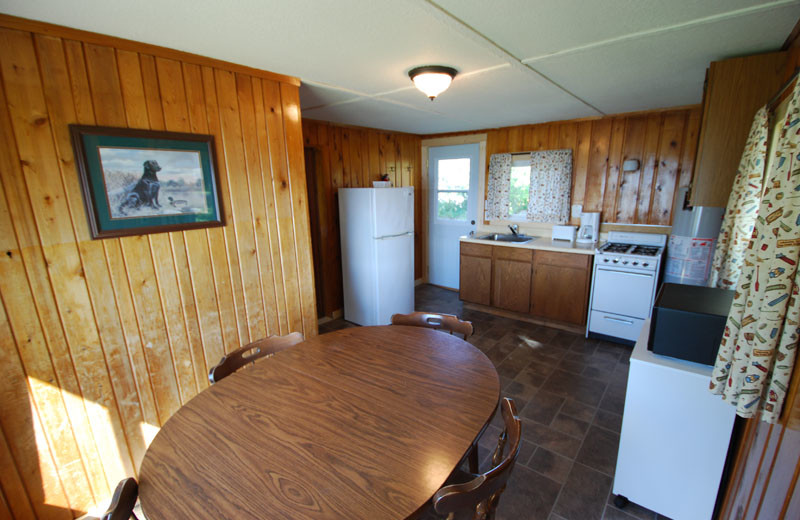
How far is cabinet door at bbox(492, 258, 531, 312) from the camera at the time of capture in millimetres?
3791

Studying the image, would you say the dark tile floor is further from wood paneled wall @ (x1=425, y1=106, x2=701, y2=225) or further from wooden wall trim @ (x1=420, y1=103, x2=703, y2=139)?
wooden wall trim @ (x1=420, y1=103, x2=703, y2=139)

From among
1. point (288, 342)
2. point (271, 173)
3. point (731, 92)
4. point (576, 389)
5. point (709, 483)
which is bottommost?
point (576, 389)

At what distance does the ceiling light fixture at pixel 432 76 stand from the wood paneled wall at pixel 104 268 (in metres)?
0.85

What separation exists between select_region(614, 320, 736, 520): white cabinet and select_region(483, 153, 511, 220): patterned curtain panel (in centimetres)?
290

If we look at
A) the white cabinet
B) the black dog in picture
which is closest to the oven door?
the white cabinet

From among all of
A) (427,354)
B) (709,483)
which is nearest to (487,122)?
(427,354)

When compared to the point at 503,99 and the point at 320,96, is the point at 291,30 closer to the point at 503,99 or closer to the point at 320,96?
the point at 320,96

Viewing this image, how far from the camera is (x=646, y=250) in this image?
3.22 meters

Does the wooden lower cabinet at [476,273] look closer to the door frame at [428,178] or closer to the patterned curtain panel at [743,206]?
the door frame at [428,178]

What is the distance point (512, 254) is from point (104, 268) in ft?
11.5

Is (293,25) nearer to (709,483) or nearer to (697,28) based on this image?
(697,28)

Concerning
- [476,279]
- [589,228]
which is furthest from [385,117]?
[589,228]

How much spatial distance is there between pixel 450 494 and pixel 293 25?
6.00 feet

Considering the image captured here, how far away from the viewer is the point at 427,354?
1.65m
